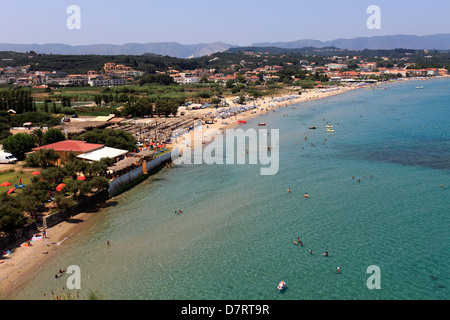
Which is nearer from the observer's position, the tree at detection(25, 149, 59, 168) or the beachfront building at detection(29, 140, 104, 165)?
the tree at detection(25, 149, 59, 168)

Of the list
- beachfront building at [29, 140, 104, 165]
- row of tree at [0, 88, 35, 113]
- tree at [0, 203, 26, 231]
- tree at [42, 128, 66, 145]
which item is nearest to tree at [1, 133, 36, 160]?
tree at [42, 128, 66, 145]

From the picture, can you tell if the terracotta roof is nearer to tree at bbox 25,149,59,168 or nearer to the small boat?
tree at bbox 25,149,59,168

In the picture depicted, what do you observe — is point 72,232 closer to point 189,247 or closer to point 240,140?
point 189,247

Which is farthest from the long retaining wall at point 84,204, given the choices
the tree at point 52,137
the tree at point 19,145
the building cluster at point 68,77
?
the building cluster at point 68,77

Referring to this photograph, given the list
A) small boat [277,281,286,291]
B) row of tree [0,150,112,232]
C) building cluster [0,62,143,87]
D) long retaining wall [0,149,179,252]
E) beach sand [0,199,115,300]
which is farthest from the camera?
building cluster [0,62,143,87]

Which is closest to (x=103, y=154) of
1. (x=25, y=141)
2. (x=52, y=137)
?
(x=52, y=137)

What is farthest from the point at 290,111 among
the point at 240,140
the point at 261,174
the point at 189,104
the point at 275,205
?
the point at 275,205
